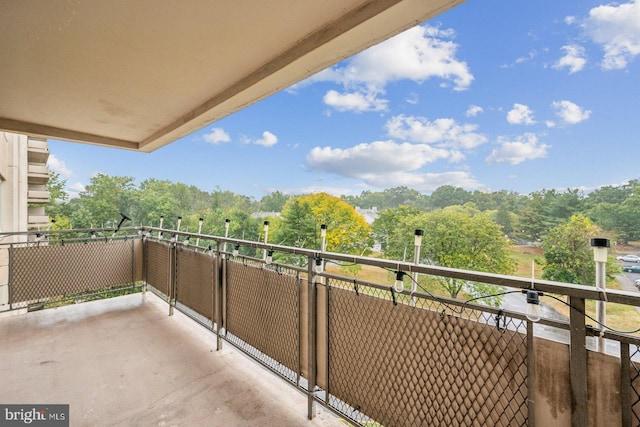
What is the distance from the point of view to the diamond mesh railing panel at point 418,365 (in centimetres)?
116

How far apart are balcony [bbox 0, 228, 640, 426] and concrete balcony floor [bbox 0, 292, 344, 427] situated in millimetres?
12

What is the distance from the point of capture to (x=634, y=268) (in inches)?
507

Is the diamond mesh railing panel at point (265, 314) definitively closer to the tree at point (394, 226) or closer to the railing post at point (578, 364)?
the railing post at point (578, 364)

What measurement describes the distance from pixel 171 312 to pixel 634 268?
1815 centimetres

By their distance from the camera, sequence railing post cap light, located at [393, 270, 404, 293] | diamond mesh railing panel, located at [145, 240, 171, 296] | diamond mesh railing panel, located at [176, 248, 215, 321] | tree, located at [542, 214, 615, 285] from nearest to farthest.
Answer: railing post cap light, located at [393, 270, 404, 293] < diamond mesh railing panel, located at [176, 248, 215, 321] < diamond mesh railing panel, located at [145, 240, 171, 296] < tree, located at [542, 214, 615, 285]

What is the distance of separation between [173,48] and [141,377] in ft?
7.80

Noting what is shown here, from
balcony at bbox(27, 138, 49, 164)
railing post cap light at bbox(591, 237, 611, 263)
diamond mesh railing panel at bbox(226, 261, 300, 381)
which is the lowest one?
diamond mesh railing panel at bbox(226, 261, 300, 381)

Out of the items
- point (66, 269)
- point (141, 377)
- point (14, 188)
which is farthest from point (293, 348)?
point (14, 188)

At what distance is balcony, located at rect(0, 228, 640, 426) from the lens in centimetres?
106

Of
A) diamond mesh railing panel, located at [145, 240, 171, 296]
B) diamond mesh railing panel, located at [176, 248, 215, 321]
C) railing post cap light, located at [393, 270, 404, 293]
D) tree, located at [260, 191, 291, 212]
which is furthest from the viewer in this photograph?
tree, located at [260, 191, 291, 212]

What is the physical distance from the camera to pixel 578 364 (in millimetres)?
993

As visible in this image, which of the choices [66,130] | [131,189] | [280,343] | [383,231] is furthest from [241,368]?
[131,189]

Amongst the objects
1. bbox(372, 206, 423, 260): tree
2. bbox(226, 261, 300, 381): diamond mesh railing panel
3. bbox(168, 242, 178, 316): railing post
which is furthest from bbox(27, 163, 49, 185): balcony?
bbox(372, 206, 423, 260): tree

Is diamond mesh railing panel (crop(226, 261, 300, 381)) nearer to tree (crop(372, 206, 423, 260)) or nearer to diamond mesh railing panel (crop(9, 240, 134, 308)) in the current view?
diamond mesh railing panel (crop(9, 240, 134, 308))
